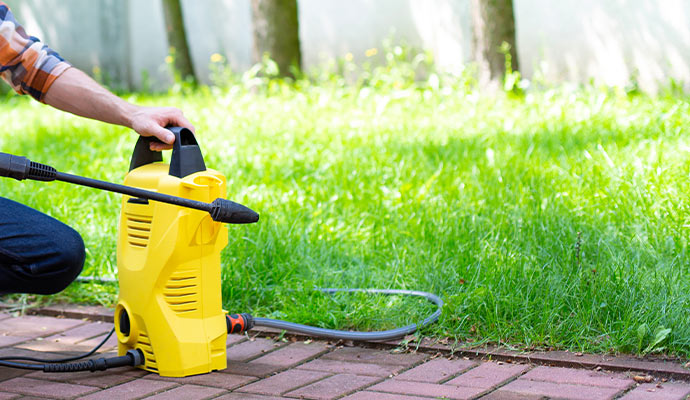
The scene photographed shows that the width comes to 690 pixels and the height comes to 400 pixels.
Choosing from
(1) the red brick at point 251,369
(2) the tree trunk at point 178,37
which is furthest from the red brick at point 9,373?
(2) the tree trunk at point 178,37

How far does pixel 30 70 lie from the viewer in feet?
7.53

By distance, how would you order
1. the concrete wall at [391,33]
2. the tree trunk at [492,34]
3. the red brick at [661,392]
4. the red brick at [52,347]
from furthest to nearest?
the concrete wall at [391,33], the tree trunk at [492,34], the red brick at [52,347], the red brick at [661,392]

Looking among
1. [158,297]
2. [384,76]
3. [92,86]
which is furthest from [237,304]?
[384,76]

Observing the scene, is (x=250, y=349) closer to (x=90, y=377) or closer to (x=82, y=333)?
(x=90, y=377)

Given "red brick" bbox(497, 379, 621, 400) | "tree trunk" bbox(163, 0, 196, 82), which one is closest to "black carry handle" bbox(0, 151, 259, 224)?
"red brick" bbox(497, 379, 621, 400)

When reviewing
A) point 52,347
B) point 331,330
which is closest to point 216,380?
point 331,330

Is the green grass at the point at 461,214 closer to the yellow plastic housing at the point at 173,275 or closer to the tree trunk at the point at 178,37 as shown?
the yellow plastic housing at the point at 173,275

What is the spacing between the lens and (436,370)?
214 centimetres

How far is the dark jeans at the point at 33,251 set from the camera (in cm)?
212

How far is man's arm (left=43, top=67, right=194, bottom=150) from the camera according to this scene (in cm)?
206

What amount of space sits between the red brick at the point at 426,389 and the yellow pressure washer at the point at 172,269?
48 centimetres

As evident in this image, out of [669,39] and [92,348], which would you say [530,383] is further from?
[669,39]

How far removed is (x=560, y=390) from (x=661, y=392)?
24cm

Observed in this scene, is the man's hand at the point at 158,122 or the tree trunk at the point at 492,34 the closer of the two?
the man's hand at the point at 158,122
